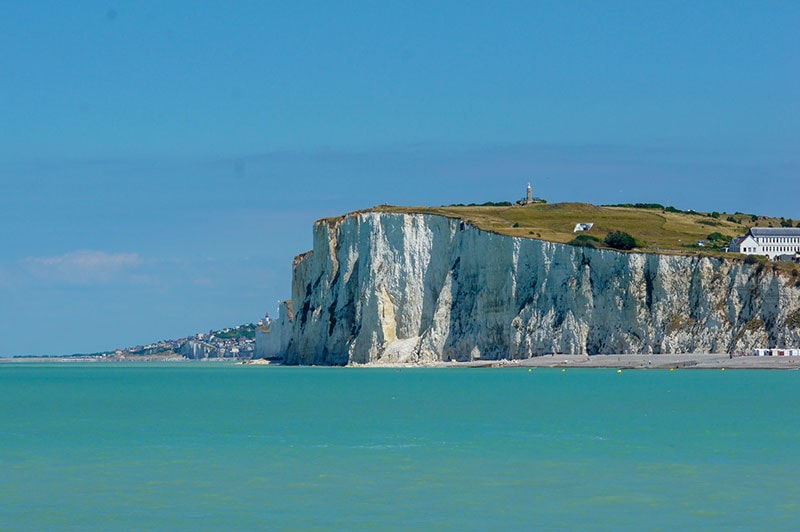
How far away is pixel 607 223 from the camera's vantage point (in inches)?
4006

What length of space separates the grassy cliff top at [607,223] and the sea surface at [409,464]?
146 feet

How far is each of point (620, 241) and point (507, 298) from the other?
8772 millimetres

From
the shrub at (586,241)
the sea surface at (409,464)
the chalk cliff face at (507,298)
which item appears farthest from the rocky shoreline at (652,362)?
the sea surface at (409,464)

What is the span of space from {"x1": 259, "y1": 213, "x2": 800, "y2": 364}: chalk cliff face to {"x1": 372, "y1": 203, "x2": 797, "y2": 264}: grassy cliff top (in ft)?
8.56

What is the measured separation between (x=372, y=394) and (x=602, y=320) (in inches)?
1325

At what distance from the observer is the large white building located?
94.3 m

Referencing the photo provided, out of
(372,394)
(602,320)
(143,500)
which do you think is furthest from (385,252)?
(143,500)

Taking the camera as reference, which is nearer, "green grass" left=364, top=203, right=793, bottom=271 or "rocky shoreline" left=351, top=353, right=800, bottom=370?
"rocky shoreline" left=351, top=353, right=800, bottom=370

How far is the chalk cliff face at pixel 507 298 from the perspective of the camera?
80.2m

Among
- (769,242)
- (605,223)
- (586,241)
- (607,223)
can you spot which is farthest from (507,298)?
(769,242)

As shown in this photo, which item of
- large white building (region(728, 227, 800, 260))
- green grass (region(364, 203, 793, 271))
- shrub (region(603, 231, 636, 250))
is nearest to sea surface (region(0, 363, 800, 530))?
shrub (region(603, 231, 636, 250))

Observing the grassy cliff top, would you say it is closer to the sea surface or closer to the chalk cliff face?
the chalk cliff face

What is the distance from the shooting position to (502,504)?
19.5 metres

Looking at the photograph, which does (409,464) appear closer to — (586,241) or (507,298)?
(507,298)
